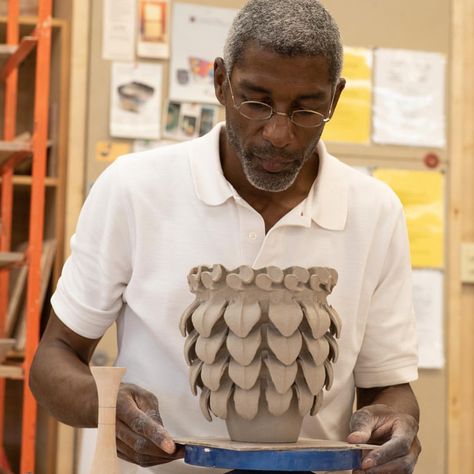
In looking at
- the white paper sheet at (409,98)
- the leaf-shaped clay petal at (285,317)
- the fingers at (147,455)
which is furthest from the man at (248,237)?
the white paper sheet at (409,98)

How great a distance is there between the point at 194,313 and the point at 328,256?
37 cm

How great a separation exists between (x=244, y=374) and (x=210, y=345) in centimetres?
5

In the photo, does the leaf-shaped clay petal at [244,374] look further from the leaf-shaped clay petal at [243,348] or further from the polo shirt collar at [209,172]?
the polo shirt collar at [209,172]

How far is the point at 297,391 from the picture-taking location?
1.26 m

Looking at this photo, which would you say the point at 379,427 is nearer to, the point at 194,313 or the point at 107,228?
the point at 194,313

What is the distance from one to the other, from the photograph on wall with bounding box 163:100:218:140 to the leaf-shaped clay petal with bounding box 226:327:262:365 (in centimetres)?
189

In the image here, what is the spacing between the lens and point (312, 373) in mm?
1250

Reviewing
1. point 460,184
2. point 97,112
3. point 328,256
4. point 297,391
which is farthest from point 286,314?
point 460,184

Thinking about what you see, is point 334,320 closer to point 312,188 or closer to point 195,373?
point 195,373

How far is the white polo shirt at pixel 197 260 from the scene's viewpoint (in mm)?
1528

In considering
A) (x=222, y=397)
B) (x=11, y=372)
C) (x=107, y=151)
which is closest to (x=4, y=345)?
(x=11, y=372)

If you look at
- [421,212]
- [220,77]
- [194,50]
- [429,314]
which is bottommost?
[429,314]

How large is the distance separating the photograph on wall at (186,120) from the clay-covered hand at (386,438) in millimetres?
1759

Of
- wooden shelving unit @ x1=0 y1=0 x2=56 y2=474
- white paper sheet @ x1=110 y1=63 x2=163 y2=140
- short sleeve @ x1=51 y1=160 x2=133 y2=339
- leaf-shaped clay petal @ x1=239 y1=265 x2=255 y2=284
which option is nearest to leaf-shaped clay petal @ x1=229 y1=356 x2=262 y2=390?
leaf-shaped clay petal @ x1=239 y1=265 x2=255 y2=284
